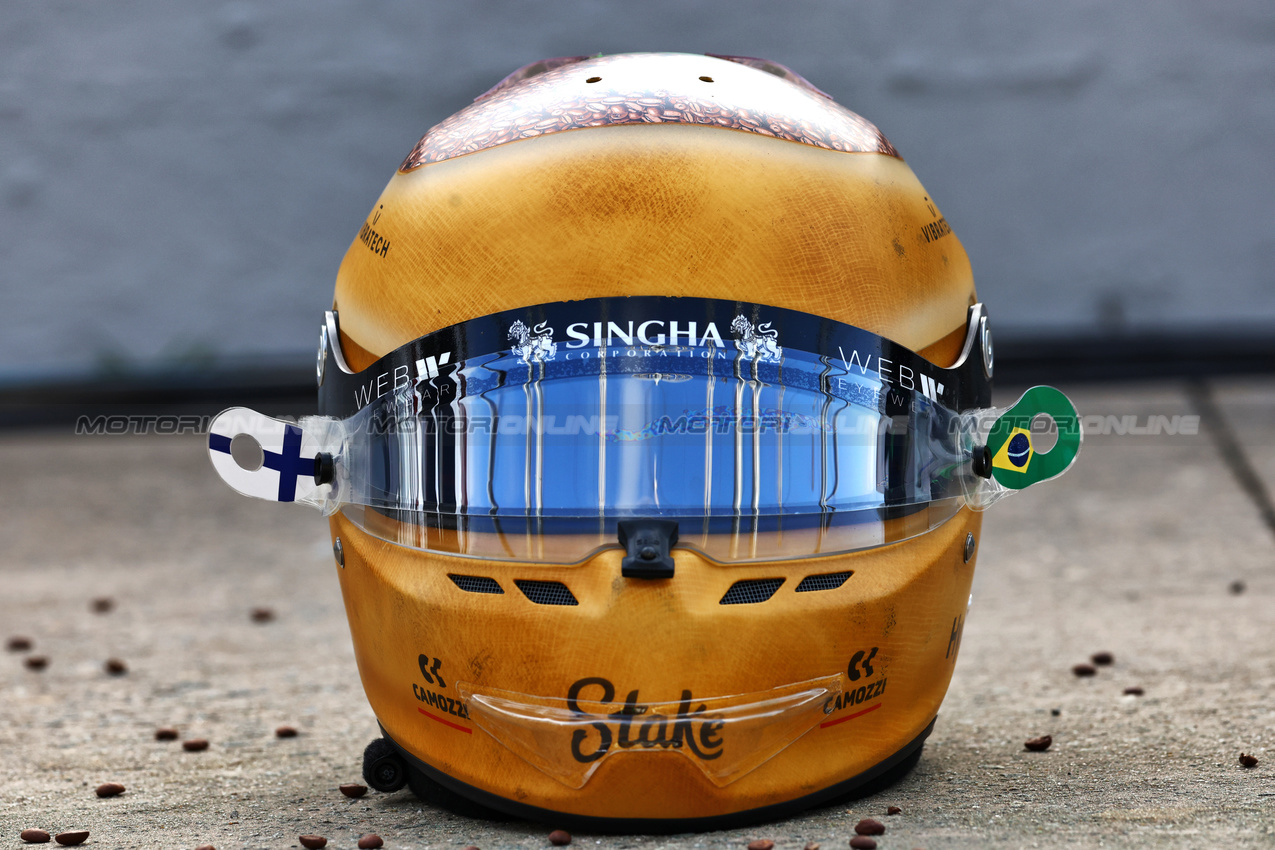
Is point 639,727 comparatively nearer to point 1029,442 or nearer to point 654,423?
point 654,423

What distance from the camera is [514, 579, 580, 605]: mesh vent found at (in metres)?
2.55

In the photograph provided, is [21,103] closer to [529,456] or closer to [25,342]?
[25,342]

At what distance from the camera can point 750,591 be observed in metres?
2.56

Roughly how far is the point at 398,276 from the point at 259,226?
5.76 metres

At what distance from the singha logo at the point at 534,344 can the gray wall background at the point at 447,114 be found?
18.3 feet

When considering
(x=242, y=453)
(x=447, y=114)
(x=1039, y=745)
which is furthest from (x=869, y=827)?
A: (x=447, y=114)

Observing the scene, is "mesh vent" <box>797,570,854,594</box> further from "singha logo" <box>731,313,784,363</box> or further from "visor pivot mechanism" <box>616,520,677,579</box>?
"singha logo" <box>731,313,784,363</box>

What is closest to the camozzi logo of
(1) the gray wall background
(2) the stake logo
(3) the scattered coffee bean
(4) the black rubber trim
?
(2) the stake logo

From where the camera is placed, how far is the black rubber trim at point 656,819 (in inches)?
102

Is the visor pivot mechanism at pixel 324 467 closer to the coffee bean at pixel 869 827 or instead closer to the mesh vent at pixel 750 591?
the mesh vent at pixel 750 591

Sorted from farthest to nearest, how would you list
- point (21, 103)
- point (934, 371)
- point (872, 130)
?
point (21, 103) < point (872, 130) < point (934, 371)

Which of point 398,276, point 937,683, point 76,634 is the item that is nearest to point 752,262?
point 398,276

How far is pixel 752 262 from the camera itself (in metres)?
2.66

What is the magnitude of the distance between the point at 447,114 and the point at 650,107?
5.44 metres
